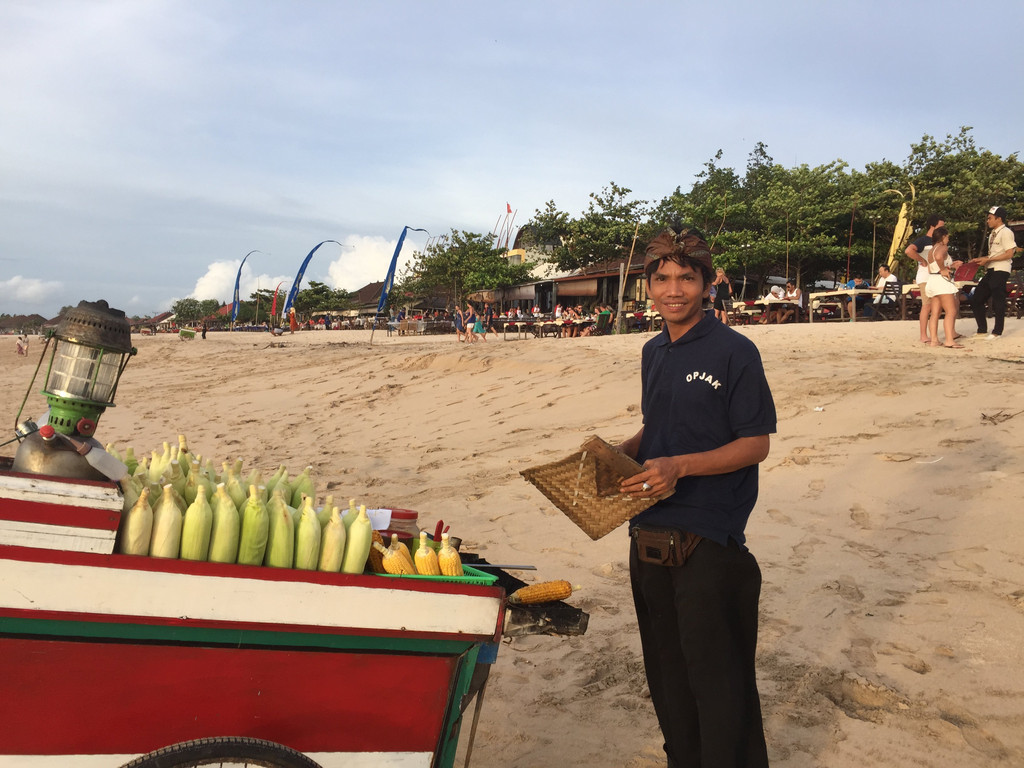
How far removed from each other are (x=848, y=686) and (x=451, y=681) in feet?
6.80

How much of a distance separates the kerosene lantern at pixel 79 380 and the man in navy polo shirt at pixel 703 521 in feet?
4.54

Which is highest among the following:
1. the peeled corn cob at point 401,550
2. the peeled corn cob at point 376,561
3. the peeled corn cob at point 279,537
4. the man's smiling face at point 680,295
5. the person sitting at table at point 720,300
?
the person sitting at table at point 720,300

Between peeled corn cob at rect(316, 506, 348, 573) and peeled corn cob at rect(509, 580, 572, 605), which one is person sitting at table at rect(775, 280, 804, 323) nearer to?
peeled corn cob at rect(509, 580, 572, 605)

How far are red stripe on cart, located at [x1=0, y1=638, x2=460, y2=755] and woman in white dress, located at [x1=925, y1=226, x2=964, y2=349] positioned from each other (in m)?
8.52

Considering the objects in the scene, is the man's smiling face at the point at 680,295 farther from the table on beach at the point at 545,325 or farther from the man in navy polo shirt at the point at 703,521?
the table on beach at the point at 545,325

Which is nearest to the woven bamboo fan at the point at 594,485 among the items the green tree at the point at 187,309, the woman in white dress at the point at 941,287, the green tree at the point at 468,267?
the woman in white dress at the point at 941,287

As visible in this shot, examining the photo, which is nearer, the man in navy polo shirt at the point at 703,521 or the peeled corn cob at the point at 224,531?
the peeled corn cob at the point at 224,531

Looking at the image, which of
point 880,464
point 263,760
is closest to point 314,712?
point 263,760

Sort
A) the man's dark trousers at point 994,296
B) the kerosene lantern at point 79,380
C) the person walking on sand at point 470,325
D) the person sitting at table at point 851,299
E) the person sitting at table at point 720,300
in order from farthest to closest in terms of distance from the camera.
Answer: the person walking on sand at point 470,325 → the person sitting at table at point 851,299 → the person sitting at table at point 720,300 → the man's dark trousers at point 994,296 → the kerosene lantern at point 79,380

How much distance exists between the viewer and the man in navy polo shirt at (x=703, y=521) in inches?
77.0

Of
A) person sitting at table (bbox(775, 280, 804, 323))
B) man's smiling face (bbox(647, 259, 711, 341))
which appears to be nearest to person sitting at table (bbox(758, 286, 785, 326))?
person sitting at table (bbox(775, 280, 804, 323))

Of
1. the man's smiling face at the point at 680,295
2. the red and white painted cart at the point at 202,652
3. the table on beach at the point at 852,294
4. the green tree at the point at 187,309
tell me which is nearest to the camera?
the red and white painted cart at the point at 202,652

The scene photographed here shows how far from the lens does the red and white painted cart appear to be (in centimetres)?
149

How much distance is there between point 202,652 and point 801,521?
4230 millimetres
